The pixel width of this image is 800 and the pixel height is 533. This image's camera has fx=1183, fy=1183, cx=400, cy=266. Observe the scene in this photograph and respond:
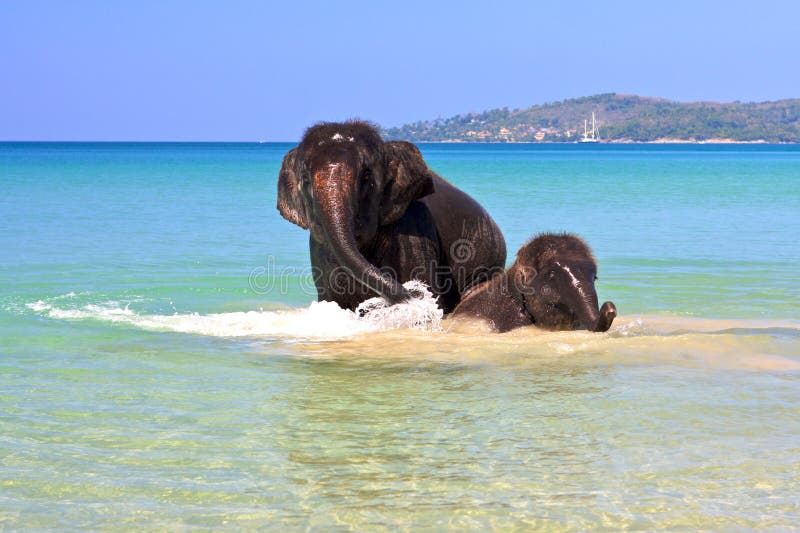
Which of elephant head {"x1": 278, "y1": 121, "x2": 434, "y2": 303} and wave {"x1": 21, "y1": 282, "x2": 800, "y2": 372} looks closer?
elephant head {"x1": 278, "y1": 121, "x2": 434, "y2": 303}

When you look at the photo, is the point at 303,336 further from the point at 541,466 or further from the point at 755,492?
the point at 755,492

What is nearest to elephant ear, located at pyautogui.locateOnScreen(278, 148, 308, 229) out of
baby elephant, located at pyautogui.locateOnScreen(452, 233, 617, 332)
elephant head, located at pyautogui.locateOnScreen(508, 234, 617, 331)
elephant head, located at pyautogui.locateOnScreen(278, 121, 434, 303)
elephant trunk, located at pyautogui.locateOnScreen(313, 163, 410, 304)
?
elephant head, located at pyautogui.locateOnScreen(278, 121, 434, 303)

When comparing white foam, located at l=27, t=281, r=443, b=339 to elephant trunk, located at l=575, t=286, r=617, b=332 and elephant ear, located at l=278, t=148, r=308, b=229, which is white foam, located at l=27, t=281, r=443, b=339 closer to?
elephant ear, located at l=278, t=148, r=308, b=229

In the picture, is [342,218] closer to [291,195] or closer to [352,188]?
[352,188]

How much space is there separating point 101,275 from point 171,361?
769 cm

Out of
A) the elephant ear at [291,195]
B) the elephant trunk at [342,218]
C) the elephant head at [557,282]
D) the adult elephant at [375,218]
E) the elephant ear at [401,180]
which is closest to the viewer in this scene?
the elephant trunk at [342,218]

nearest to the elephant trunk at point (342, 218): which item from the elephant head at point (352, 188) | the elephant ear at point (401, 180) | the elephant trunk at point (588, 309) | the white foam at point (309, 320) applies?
the elephant head at point (352, 188)

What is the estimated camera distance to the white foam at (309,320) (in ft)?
35.2

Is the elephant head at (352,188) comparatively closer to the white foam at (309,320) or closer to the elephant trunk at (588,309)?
the white foam at (309,320)

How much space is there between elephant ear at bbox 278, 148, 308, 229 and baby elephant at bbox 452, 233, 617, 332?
73.2 inches

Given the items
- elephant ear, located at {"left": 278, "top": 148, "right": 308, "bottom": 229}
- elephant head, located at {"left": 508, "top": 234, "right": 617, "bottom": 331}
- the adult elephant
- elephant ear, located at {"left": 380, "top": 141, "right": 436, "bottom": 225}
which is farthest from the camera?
elephant head, located at {"left": 508, "top": 234, "right": 617, "bottom": 331}

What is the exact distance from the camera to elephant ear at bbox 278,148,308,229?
1019cm

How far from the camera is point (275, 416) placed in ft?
24.8

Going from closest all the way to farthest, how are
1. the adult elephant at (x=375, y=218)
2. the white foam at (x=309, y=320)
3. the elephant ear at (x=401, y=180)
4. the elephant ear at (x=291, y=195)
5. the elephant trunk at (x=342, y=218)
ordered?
the elephant trunk at (x=342, y=218), the adult elephant at (x=375, y=218), the elephant ear at (x=291, y=195), the elephant ear at (x=401, y=180), the white foam at (x=309, y=320)
